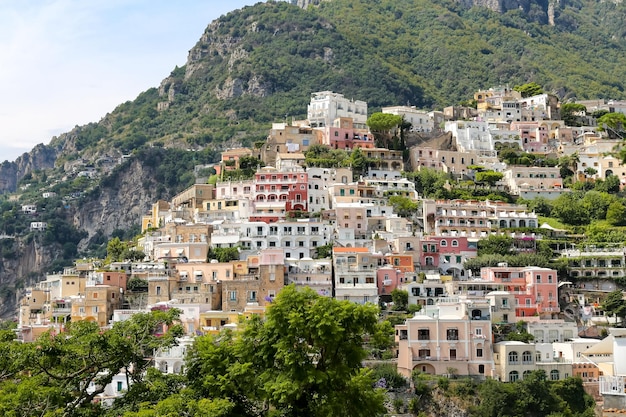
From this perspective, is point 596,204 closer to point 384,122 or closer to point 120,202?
point 384,122

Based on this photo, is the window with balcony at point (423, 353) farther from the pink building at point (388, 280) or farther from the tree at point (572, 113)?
the tree at point (572, 113)

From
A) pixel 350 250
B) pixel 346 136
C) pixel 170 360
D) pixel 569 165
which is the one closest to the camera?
pixel 170 360

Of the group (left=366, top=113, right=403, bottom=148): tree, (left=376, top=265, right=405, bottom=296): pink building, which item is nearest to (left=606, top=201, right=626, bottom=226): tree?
(left=376, top=265, right=405, bottom=296): pink building

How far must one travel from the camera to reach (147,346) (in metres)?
39.7

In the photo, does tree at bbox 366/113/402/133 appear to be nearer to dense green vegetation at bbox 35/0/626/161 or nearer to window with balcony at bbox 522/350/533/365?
dense green vegetation at bbox 35/0/626/161

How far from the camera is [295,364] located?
125 feet

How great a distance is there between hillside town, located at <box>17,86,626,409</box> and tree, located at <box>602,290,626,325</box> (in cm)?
57

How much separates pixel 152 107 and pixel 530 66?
5983cm

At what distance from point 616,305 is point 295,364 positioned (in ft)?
124

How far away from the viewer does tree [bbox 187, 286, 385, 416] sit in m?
38.0

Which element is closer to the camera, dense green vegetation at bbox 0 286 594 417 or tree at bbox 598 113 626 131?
dense green vegetation at bbox 0 286 594 417

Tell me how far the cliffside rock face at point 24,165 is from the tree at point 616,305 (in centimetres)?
12501

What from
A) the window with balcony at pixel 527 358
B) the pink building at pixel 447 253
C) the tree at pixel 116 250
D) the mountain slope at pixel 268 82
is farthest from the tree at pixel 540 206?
the mountain slope at pixel 268 82

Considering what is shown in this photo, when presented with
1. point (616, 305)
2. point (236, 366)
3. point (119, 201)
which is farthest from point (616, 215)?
point (119, 201)
